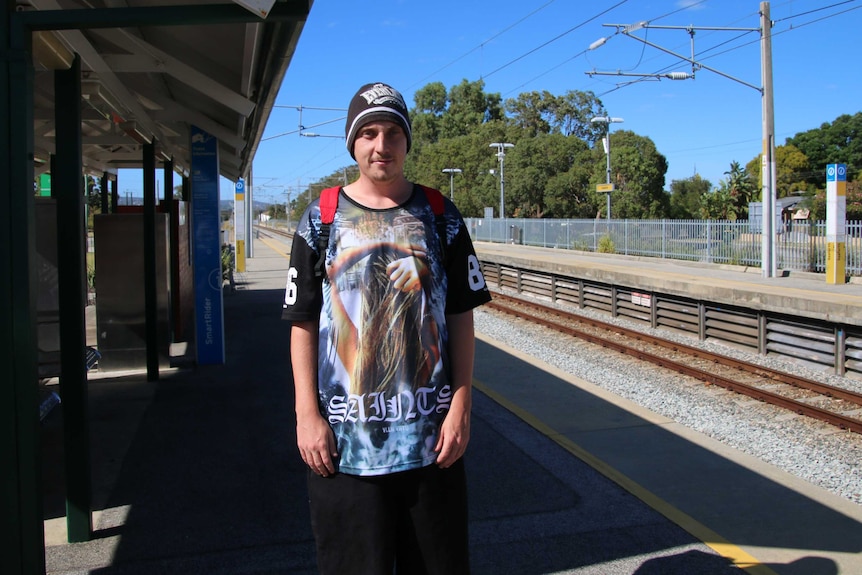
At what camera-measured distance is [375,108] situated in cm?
230

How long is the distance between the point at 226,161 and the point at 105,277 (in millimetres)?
6231

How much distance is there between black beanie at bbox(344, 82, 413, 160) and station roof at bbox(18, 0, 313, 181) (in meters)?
0.93

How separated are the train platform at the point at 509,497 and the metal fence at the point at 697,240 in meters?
15.7

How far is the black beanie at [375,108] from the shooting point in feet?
7.55

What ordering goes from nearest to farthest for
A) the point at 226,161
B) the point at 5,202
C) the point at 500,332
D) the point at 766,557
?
the point at 5,202 < the point at 766,557 < the point at 500,332 < the point at 226,161

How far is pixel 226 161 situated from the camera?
47.9 ft

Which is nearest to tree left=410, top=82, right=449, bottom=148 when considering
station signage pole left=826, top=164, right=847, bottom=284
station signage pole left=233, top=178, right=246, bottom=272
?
station signage pole left=233, top=178, right=246, bottom=272

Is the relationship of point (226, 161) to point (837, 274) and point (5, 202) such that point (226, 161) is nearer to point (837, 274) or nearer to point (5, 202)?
point (5, 202)

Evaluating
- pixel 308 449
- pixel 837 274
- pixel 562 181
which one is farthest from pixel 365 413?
pixel 562 181

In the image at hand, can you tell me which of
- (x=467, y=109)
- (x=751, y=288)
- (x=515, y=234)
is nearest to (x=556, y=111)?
(x=467, y=109)

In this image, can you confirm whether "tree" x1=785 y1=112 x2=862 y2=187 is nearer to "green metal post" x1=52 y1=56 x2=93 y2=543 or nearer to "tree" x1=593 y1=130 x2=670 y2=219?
"tree" x1=593 y1=130 x2=670 y2=219

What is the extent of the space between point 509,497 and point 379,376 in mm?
2948

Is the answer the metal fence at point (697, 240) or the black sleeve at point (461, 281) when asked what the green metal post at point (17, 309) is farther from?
the metal fence at point (697, 240)

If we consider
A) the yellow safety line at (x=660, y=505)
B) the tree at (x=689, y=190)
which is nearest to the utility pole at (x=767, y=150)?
the yellow safety line at (x=660, y=505)
